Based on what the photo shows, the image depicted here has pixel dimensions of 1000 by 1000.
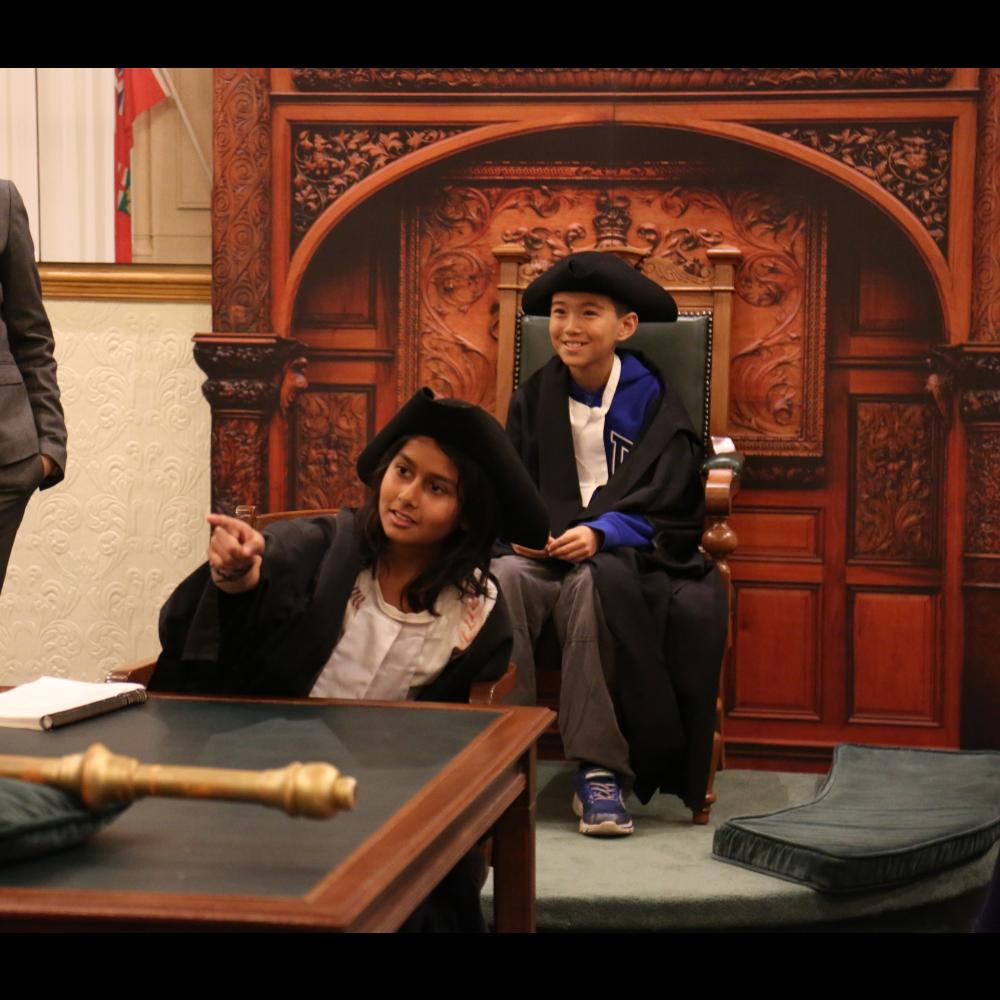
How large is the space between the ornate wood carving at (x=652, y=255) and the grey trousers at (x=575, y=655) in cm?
101

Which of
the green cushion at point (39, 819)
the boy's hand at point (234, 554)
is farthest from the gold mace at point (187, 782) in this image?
the boy's hand at point (234, 554)

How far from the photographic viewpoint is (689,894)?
2.66m

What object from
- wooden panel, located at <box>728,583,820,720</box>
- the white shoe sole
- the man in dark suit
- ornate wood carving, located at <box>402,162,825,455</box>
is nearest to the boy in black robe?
the white shoe sole

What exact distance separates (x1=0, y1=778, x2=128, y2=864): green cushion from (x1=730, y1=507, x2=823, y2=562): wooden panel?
2.98m

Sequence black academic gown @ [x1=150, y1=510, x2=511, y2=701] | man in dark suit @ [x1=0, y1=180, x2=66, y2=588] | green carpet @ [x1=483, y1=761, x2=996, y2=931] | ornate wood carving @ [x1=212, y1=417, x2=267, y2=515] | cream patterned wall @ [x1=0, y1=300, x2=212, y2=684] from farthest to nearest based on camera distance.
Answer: cream patterned wall @ [x1=0, y1=300, x2=212, y2=684] → ornate wood carving @ [x1=212, y1=417, x2=267, y2=515] → man in dark suit @ [x1=0, y1=180, x2=66, y2=588] → green carpet @ [x1=483, y1=761, x2=996, y2=931] → black academic gown @ [x1=150, y1=510, x2=511, y2=701]

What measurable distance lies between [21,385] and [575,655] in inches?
56.6

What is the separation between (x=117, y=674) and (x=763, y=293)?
240cm

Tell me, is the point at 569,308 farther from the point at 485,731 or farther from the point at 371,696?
the point at 485,731

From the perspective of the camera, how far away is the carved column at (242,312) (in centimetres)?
404

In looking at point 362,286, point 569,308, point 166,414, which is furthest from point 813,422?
point 166,414

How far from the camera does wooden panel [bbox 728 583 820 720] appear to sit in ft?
13.2

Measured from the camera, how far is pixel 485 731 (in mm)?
1814

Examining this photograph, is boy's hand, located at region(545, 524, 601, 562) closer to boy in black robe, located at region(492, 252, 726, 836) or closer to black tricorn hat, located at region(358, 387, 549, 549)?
boy in black robe, located at region(492, 252, 726, 836)

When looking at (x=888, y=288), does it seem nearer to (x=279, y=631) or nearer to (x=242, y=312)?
(x=242, y=312)
